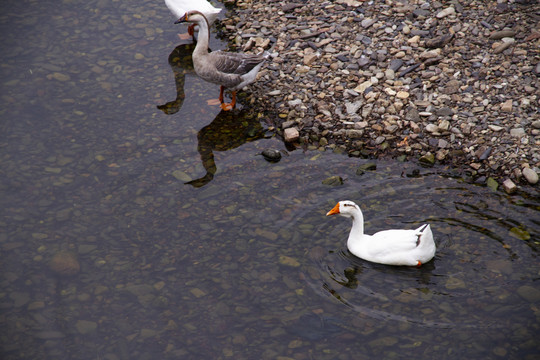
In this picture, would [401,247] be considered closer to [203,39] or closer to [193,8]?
[203,39]

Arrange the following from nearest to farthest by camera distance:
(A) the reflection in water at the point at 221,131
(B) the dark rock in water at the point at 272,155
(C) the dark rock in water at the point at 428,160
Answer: (C) the dark rock in water at the point at 428,160, (B) the dark rock in water at the point at 272,155, (A) the reflection in water at the point at 221,131

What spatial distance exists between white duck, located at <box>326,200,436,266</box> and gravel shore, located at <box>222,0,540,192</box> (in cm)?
240

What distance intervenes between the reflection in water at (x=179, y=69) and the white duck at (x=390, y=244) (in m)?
5.26

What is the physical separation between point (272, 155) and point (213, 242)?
2.46 metres

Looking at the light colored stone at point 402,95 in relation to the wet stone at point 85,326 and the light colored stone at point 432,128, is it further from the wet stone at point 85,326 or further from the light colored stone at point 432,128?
the wet stone at point 85,326

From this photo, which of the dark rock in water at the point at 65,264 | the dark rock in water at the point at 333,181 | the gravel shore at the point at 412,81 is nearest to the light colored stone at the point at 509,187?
the gravel shore at the point at 412,81

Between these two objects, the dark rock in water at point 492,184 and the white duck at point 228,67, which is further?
the white duck at point 228,67

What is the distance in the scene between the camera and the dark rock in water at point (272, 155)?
10.8 m

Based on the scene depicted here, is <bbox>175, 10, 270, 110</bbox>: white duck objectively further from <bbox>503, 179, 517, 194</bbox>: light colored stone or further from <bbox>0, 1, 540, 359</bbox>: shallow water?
<bbox>503, 179, 517, 194</bbox>: light colored stone

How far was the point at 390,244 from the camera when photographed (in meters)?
8.45

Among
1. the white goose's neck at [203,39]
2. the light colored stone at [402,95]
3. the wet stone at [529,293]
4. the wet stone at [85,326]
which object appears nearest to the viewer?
the wet stone at [85,326]

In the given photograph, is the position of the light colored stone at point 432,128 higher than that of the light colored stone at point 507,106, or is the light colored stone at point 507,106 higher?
the light colored stone at point 507,106

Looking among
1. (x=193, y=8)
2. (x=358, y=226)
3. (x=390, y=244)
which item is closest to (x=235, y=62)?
(x=193, y=8)

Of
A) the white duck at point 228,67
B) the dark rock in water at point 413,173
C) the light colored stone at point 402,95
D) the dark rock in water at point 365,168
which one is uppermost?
the white duck at point 228,67
